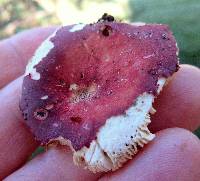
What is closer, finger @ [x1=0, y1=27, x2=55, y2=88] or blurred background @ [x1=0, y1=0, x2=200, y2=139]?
finger @ [x1=0, y1=27, x2=55, y2=88]

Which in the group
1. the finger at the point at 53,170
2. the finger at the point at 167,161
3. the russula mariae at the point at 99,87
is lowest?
the finger at the point at 53,170

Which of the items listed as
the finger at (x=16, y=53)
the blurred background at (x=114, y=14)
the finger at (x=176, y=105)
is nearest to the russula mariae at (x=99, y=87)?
the finger at (x=176, y=105)

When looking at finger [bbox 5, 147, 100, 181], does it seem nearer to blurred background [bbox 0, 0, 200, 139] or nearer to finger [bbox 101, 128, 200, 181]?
finger [bbox 101, 128, 200, 181]

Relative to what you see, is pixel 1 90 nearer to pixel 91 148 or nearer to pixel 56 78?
pixel 56 78

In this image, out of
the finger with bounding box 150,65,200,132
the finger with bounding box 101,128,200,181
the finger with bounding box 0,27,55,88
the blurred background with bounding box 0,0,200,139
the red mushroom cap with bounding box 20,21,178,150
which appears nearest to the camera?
the finger with bounding box 101,128,200,181

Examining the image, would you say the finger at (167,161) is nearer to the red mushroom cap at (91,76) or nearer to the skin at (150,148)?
Answer: the skin at (150,148)

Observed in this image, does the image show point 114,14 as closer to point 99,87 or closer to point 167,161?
point 99,87

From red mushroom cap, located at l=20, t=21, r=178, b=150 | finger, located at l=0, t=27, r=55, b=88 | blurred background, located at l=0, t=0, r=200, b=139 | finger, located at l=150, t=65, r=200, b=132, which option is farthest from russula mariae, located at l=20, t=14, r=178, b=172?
blurred background, located at l=0, t=0, r=200, b=139
